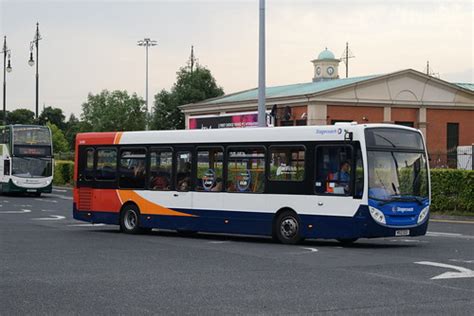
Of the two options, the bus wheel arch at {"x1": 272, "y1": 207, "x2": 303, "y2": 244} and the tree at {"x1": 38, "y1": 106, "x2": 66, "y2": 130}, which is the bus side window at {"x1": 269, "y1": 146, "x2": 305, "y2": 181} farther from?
the tree at {"x1": 38, "y1": 106, "x2": 66, "y2": 130}

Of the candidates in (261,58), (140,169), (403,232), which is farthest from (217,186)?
(261,58)

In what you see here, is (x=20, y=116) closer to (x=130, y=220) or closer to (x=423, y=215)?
(x=130, y=220)

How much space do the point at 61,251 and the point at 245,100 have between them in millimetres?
47645

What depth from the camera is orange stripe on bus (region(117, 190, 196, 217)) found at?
2208cm

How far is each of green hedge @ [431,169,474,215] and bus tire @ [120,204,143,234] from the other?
42.5 feet

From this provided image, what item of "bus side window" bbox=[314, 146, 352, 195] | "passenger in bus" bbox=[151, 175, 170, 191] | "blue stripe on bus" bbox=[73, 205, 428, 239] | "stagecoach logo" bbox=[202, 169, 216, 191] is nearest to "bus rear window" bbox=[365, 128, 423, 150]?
"bus side window" bbox=[314, 146, 352, 195]

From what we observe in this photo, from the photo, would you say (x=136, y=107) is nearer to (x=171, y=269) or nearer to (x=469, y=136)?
(x=469, y=136)

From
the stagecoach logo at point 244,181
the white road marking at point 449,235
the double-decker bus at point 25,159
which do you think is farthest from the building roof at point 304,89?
the stagecoach logo at point 244,181

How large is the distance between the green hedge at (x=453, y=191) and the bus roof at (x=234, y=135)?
11751 mm

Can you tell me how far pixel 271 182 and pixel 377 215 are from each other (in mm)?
2709

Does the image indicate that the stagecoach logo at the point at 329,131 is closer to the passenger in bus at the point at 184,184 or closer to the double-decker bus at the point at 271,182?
A: the double-decker bus at the point at 271,182

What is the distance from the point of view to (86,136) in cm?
2469

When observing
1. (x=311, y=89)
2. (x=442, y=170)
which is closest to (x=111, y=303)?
(x=442, y=170)

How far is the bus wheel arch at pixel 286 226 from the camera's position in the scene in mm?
19406
